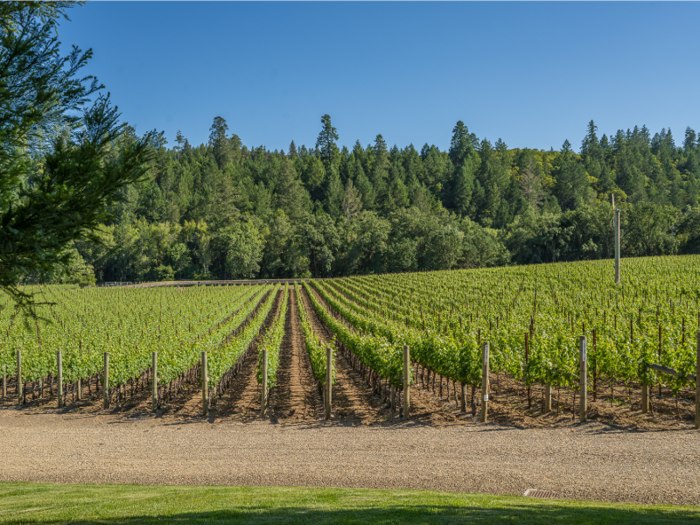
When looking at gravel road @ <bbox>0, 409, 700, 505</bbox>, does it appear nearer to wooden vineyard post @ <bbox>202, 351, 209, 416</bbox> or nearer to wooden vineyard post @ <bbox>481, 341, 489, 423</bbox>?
wooden vineyard post @ <bbox>481, 341, 489, 423</bbox>

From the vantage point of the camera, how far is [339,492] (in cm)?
633

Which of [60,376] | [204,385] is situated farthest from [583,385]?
[60,376]

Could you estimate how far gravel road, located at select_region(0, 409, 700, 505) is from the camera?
662cm

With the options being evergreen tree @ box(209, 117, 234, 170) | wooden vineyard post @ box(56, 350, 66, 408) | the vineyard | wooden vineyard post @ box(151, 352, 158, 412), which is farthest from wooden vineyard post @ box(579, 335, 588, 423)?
evergreen tree @ box(209, 117, 234, 170)

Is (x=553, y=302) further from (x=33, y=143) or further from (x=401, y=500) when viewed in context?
(x=33, y=143)

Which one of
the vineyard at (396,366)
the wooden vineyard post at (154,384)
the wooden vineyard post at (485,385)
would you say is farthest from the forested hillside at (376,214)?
the wooden vineyard post at (485,385)

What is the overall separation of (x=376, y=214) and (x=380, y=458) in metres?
95.4

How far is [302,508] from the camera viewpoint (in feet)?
17.7

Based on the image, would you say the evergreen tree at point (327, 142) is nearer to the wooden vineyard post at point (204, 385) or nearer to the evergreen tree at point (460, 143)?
the evergreen tree at point (460, 143)

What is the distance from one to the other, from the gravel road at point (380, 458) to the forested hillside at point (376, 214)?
1739 inches

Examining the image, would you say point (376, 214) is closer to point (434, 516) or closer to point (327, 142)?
point (327, 142)

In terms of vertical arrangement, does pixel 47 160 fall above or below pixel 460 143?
below

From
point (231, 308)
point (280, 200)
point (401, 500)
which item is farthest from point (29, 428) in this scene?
point (280, 200)

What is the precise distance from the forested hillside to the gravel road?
44.2m
